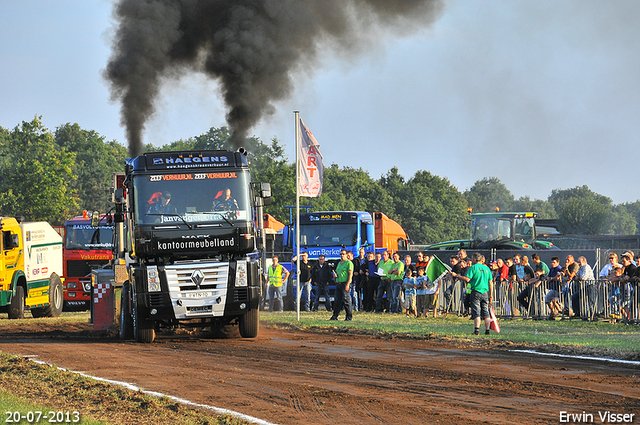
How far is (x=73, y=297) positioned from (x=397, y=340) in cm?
1587

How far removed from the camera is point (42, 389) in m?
9.45

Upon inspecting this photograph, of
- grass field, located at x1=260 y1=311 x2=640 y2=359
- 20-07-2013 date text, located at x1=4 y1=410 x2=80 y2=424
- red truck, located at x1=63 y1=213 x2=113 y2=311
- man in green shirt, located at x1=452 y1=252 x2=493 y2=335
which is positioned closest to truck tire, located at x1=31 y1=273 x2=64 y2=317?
red truck, located at x1=63 y1=213 x2=113 y2=311

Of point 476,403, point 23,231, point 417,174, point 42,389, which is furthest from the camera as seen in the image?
point 417,174

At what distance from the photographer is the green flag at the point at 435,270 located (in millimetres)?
21516

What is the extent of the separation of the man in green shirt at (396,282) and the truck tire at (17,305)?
1112cm

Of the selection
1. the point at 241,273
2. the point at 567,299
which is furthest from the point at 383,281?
the point at 241,273

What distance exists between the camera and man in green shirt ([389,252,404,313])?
2339 cm

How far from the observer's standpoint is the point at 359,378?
10.2 m

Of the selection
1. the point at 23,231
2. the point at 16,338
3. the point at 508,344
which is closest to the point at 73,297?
the point at 23,231

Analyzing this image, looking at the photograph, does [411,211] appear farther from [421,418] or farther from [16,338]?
[421,418]

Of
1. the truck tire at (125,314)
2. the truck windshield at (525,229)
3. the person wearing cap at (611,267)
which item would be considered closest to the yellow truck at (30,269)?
the truck tire at (125,314)

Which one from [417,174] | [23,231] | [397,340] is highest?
[417,174]

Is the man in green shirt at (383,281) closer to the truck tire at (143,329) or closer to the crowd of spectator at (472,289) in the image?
the crowd of spectator at (472,289)

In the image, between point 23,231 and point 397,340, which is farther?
point 23,231
